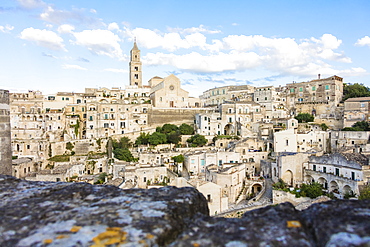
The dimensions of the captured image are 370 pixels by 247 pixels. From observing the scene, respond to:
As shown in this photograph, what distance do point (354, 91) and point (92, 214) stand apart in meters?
66.6

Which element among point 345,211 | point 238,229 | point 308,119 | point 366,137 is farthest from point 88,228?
point 308,119

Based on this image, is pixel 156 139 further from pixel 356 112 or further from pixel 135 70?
pixel 135 70

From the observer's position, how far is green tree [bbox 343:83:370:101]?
56.7 metres

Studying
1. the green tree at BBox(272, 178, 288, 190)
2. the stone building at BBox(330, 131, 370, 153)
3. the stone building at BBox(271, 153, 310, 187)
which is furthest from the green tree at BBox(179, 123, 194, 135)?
the green tree at BBox(272, 178, 288, 190)

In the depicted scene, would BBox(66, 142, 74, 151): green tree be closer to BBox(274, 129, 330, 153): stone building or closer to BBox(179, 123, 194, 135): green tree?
BBox(179, 123, 194, 135): green tree

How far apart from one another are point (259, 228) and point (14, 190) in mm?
3142

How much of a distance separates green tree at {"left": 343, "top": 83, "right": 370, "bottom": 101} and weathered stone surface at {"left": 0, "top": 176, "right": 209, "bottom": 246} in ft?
209

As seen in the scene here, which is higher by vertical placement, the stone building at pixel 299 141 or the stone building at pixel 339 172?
the stone building at pixel 299 141

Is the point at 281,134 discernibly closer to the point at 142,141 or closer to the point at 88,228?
the point at 142,141

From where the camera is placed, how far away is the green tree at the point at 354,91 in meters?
56.7

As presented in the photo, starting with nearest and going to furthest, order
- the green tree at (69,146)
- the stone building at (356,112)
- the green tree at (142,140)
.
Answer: the green tree at (69,146), the green tree at (142,140), the stone building at (356,112)

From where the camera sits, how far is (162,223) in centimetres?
251

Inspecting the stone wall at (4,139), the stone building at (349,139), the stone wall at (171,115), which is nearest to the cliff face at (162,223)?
the stone wall at (4,139)

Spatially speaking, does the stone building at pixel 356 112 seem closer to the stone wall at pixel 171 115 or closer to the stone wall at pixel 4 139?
the stone wall at pixel 171 115
